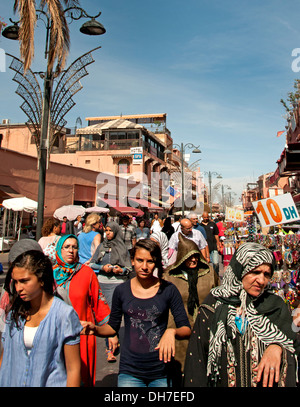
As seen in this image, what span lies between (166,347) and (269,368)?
2.25 ft

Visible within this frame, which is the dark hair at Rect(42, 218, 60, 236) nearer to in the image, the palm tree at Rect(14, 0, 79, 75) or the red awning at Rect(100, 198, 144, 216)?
the palm tree at Rect(14, 0, 79, 75)

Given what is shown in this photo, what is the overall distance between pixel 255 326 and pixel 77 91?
8419mm

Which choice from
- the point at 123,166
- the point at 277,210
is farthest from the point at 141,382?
the point at 123,166

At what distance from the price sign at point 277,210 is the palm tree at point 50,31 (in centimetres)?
615

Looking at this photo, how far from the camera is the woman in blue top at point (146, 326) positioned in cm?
254

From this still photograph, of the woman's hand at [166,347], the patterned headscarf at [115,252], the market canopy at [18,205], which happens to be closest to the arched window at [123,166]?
the market canopy at [18,205]

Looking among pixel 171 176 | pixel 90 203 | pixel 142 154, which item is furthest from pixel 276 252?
pixel 171 176

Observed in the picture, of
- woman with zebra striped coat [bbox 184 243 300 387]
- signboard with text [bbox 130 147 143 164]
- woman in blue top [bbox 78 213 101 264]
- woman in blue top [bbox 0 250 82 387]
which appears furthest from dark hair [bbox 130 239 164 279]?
signboard with text [bbox 130 147 143 164]

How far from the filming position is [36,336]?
6.89 feet

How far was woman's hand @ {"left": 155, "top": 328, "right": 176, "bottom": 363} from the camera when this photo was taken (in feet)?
7.80

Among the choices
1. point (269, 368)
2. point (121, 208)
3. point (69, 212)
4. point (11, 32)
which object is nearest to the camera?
point (269, 368)

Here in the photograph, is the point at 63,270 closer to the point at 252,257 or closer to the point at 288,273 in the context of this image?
the point at 252,257
